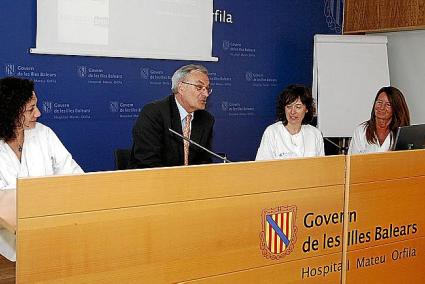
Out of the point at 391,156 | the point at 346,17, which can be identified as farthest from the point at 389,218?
the point at 346,17

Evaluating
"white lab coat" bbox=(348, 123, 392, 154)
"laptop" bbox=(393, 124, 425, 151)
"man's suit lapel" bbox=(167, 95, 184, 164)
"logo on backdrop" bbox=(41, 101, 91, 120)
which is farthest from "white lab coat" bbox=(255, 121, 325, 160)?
"logo on backdrop" bbox=(41, 101, 91, 120)

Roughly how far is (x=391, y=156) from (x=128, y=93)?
7.81 ft

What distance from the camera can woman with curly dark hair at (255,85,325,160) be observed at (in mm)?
3471

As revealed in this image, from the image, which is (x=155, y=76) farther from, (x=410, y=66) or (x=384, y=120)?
(x=410, y=66)

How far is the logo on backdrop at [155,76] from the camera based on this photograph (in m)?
4.24

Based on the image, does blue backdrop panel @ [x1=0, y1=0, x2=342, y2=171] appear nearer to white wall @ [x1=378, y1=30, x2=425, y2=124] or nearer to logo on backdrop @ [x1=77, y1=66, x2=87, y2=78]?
logo on backdrop @ [x1=77, y1=66, x2=87, y2=78]

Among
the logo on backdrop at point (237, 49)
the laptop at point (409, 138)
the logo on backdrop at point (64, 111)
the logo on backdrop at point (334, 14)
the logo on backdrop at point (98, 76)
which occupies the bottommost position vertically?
the laptop at point (409, 138)

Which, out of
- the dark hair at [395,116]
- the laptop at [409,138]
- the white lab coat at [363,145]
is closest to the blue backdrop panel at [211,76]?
the white lab coat at [363,145]

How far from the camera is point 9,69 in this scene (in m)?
3.63

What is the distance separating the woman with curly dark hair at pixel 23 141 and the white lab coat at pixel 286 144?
1.20 meters

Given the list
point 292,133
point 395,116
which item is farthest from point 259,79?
point 395,116

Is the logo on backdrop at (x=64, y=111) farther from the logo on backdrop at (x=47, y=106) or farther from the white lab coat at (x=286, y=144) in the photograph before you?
the white lab coat at (x=286, y=144)

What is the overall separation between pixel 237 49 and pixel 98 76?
4.26 feet

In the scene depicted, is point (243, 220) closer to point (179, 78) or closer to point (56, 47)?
point (179, 78)
